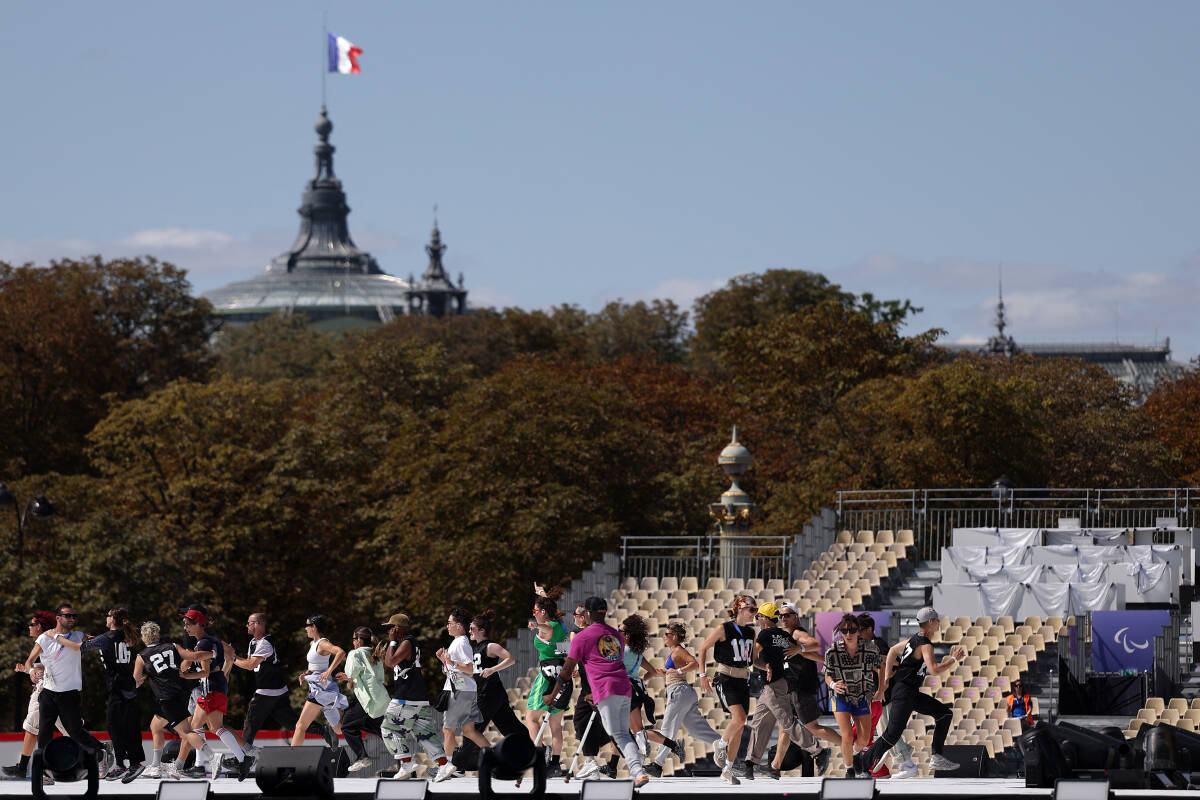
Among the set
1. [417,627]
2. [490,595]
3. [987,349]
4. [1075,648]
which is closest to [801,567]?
[1075,648]

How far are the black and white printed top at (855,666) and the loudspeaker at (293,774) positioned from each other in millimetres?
4911

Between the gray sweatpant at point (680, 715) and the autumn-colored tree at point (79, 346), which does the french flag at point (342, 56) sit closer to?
the autumn-colored tree at point (79, 346)

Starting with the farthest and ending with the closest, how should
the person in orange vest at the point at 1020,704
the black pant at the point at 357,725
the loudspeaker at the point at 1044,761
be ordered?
1. the person in orange vest at the point at 1020,704
2. the black pant at the point at 357,725
3. the loudspeaker at the point at 1044,761

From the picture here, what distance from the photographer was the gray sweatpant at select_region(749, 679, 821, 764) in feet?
58.9

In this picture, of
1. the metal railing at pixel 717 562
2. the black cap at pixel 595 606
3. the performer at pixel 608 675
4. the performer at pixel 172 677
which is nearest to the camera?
the performer at pixel 608 675

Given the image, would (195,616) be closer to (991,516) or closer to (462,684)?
(462,684)

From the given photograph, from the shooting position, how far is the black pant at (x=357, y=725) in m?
18.9

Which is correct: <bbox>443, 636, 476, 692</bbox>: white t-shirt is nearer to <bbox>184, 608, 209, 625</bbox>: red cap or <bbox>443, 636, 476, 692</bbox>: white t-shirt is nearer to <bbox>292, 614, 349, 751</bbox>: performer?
<bbox>292, 614, 349, 751</bbox>: performer

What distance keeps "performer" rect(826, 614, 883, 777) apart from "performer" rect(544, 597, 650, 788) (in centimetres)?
205

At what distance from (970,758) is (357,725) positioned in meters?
7.94

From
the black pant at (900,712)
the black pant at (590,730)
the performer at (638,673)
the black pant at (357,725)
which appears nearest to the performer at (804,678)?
the black pant at (900,712)

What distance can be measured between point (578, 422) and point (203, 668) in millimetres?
26396

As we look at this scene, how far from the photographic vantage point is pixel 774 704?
17984 mm

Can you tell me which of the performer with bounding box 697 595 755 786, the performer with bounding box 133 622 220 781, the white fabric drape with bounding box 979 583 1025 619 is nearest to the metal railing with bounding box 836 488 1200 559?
the white fabric drape with bounding box 979 583 1025 619
